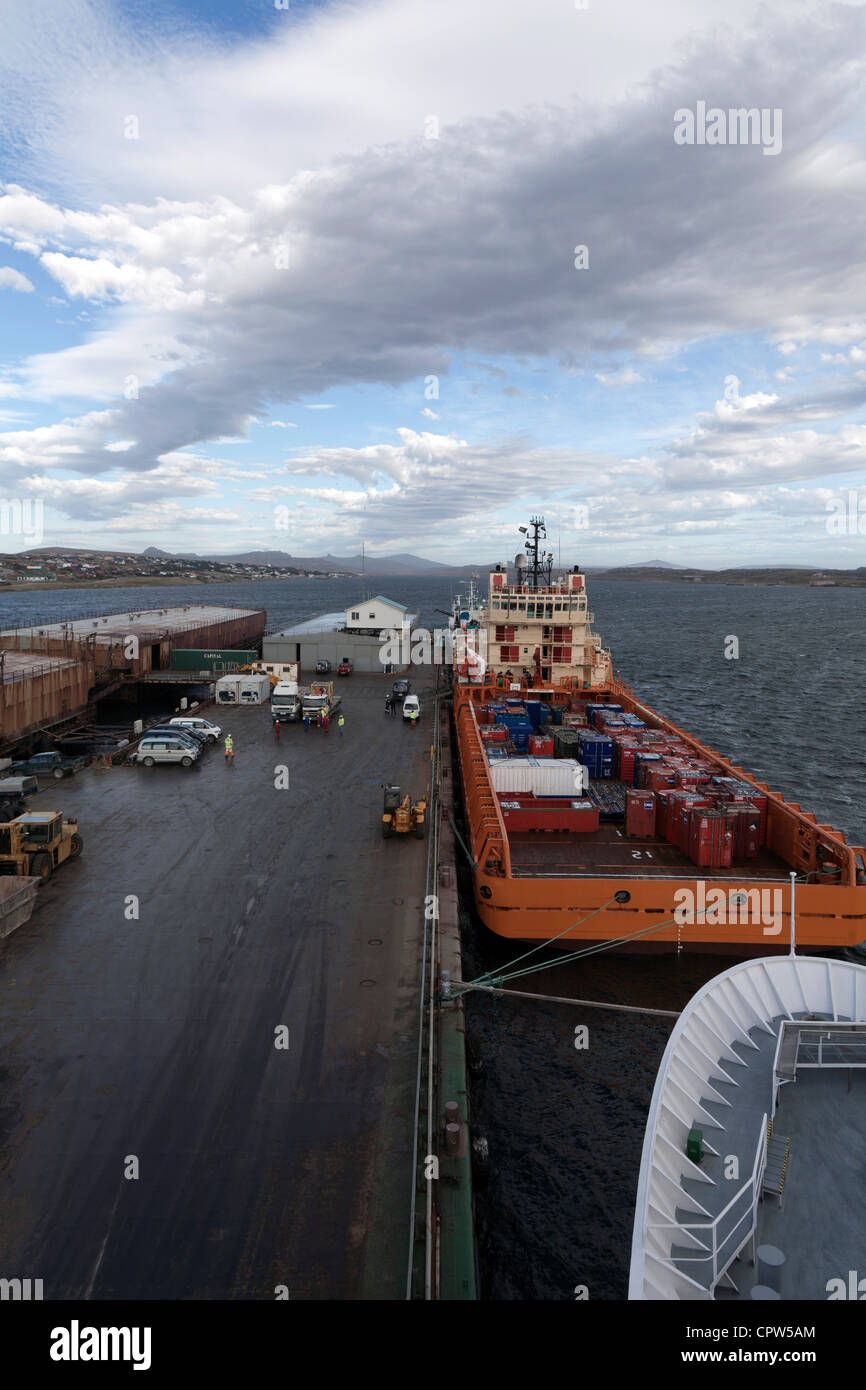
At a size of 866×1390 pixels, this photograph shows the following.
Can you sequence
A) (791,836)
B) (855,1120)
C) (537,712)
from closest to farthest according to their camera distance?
(855,1120) < (791,836) < (537,712)

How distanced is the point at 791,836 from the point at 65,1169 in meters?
20.6

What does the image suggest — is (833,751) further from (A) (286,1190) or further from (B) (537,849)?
(A) (286,1190)

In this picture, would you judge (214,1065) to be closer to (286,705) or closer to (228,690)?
(286,705)

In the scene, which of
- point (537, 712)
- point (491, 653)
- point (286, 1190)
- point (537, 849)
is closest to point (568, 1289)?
point (286, 1190)

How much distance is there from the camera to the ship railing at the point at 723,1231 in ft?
25.0

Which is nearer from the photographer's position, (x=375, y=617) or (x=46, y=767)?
(x=46, y=767)

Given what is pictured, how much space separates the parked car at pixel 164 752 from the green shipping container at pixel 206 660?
92.5 ft

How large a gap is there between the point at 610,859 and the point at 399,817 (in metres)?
7.05

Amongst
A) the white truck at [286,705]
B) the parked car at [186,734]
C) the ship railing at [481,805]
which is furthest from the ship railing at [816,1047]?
the white truck at [286,705]

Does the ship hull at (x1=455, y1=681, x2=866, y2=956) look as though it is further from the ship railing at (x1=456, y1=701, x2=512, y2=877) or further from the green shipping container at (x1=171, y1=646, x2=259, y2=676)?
the green shipping container at (x1=171, y1=646, x2=259, y2=676)

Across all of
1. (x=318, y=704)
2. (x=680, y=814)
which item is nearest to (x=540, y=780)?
(x=680, y=814)

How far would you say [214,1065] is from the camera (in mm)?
13578

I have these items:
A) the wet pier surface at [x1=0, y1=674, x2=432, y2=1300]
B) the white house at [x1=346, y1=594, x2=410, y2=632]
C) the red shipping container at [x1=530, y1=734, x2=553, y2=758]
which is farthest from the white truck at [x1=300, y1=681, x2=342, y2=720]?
the white house at [x1=346, y1=594, x2=410, y2=632]
